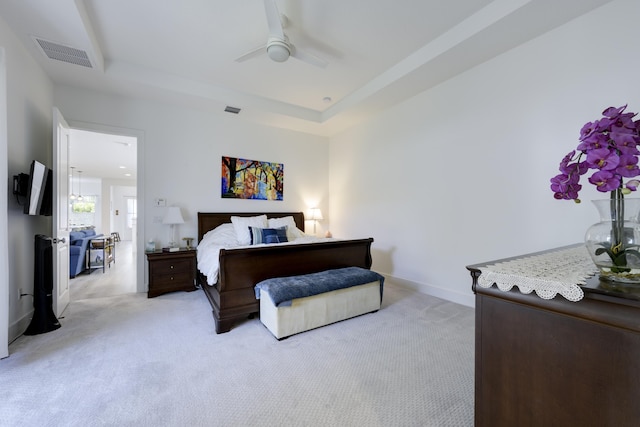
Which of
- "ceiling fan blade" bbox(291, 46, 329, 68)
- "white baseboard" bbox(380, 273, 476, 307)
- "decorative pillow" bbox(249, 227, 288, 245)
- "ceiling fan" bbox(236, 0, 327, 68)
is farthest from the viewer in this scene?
"decorative pillow" bbox(249, 227, 288, 245)

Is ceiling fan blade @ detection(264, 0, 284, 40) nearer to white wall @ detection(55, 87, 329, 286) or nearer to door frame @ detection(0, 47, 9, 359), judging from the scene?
door frame @ detection(0, 47, 9, 359)

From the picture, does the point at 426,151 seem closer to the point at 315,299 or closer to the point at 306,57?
the point at 306,57

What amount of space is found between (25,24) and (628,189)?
13.8 ft

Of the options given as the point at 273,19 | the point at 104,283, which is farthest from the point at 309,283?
the point at 104,283

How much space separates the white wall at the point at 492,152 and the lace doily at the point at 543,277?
5.52 feet

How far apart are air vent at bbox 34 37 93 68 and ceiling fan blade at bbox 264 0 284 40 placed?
6.68 feet

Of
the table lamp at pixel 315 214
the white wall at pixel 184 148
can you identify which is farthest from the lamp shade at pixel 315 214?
the white wall at pixel 184 148

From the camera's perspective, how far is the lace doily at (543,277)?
89cm

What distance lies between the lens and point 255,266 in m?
2.72

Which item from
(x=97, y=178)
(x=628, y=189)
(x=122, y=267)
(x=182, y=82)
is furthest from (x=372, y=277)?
(x=97, y=178)

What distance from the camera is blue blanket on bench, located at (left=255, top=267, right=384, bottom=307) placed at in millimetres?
2395

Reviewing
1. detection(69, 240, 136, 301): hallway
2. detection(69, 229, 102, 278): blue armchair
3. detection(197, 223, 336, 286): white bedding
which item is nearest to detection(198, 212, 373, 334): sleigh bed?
detection(197, 223, 336, 286): white bedding

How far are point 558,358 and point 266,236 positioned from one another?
3270 millimetres

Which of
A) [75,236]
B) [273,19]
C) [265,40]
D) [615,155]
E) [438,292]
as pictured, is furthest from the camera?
[75,236]
